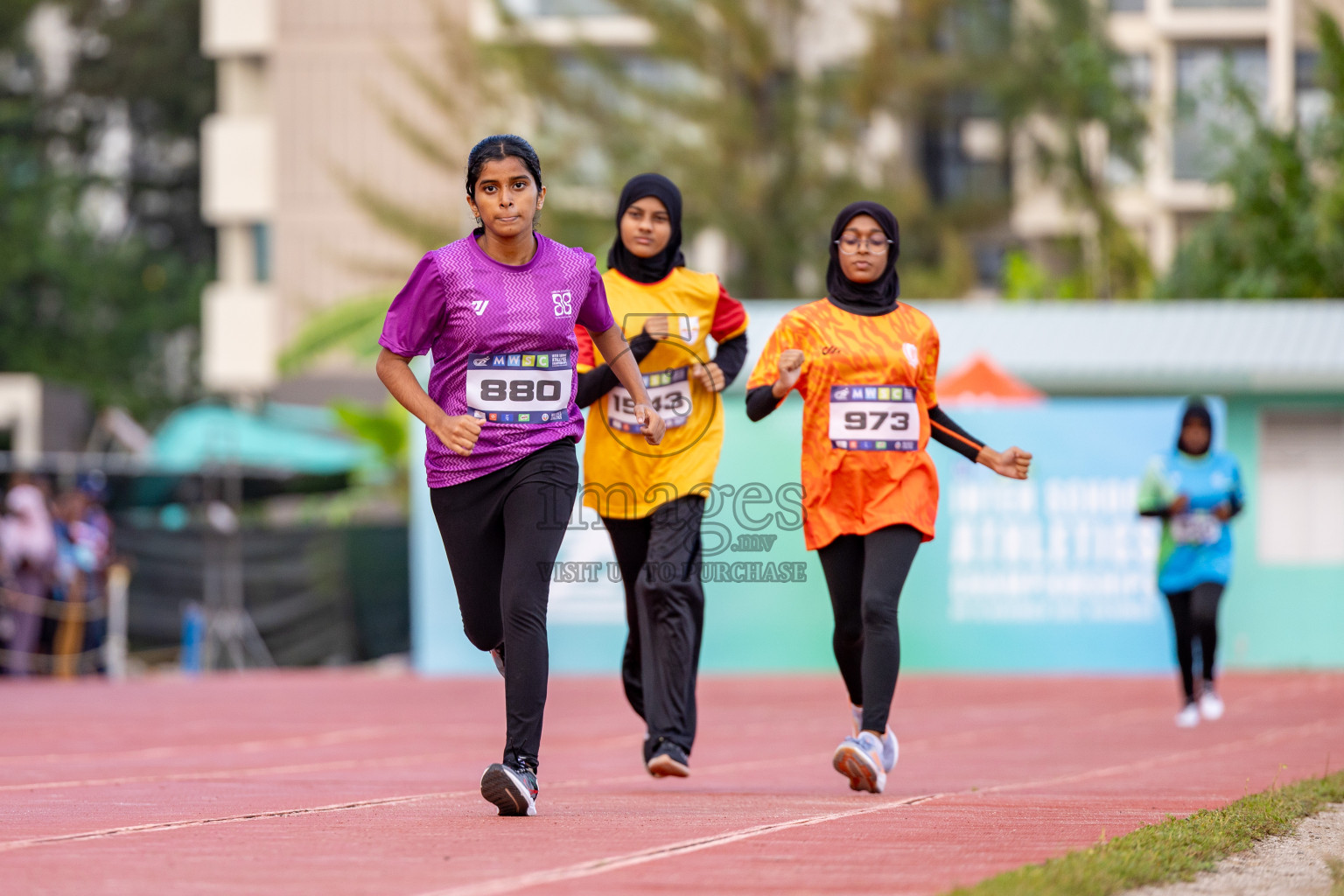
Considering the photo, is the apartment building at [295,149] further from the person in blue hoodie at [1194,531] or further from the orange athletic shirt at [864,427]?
the orange athletic shirt at [864,427]

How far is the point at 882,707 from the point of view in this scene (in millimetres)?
7297

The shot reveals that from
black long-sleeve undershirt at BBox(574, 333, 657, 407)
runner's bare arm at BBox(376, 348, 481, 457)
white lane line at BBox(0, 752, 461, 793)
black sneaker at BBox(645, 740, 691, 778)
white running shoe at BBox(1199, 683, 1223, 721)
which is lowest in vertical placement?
white running shoe at BBox(1199, 683, 1223, 721)

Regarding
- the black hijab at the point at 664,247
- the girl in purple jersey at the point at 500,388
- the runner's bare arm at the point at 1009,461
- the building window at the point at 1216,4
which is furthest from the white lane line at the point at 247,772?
the building window at the point at 1216,4

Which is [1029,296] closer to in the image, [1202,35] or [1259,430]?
[1259,430]

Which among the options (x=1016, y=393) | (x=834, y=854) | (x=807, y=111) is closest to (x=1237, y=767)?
(x=834, y=854)

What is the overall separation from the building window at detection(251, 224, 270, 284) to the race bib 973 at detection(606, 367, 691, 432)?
42465 mm

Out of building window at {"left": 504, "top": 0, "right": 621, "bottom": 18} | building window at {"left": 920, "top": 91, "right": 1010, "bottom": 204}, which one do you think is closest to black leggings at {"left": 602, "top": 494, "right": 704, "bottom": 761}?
building window at {"left": 504, "top": 0, "right": 621, "bottom": 18}

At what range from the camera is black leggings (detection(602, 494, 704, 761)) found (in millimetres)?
7688

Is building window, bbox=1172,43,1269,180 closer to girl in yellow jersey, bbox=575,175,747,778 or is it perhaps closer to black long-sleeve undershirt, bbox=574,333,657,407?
girl in yellow jersey, bbox=575,175,747,778

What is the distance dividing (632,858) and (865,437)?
2842 millimetres

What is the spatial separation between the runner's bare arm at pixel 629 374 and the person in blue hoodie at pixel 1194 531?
669 cm

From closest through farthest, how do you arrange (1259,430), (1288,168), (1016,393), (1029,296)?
(1016,393) < (1259,430) < (1288,168) < (1029,296)

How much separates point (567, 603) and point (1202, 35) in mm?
31032

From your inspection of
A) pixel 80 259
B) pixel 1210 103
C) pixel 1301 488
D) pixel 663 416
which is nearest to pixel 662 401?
pixel 663 416
